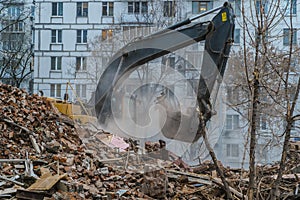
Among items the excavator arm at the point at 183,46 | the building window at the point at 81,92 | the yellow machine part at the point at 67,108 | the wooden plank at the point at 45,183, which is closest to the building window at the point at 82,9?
the building window at the point at 81,92

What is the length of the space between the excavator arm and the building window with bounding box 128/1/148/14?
13.2m

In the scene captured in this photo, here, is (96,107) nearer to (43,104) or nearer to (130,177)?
(130,177)

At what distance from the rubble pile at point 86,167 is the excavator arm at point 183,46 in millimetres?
902

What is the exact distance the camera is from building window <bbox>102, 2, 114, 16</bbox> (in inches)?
852

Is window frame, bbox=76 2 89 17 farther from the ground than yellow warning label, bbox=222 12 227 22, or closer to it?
farther from the ground

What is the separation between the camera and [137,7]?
20219mm

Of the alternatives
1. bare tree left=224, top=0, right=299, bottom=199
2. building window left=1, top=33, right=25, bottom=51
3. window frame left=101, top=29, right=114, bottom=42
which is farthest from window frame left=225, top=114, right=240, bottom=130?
bare tree left=224, top=0, right=299, bottom=199

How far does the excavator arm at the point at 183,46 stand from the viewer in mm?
5792

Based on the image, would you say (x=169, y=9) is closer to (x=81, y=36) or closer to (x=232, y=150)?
(x=232, y=150)

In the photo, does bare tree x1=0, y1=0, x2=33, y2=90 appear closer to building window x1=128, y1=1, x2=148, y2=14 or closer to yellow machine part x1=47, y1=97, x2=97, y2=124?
building window x1=128, y1=1, x2=148, y2=14

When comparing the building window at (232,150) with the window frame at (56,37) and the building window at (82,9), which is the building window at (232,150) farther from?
the window frame at (56,37)

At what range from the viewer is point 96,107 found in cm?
677

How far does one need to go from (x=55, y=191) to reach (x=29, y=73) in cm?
1990

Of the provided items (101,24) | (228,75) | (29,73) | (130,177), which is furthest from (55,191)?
(29,73)
